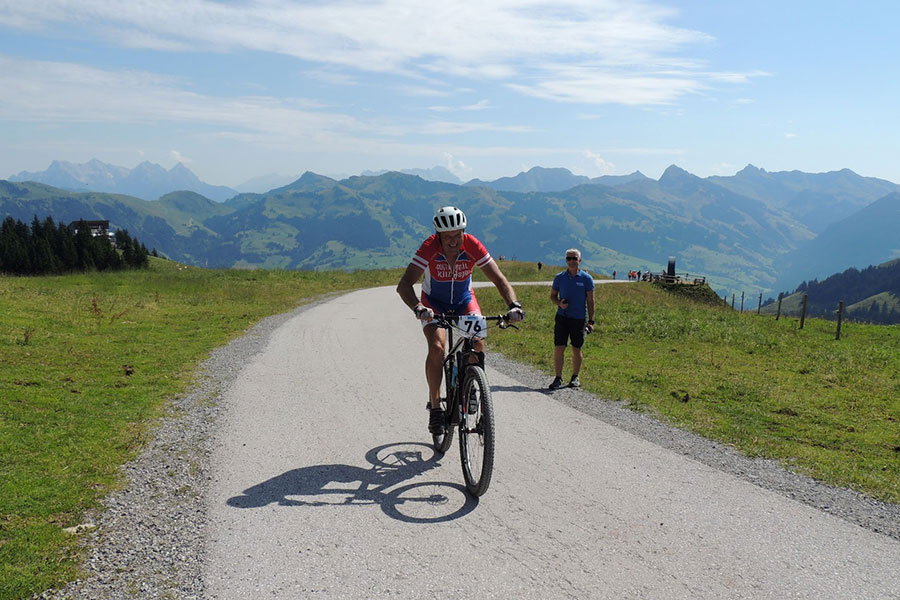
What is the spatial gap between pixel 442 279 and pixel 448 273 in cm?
11

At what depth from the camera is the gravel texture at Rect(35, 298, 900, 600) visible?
4398 millimetres

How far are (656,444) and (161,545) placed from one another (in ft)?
20.7


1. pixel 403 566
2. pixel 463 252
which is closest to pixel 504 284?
pixel 463 252

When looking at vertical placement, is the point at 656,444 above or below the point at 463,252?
below

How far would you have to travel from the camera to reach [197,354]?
576 inches

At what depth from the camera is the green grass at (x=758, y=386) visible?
7918mm

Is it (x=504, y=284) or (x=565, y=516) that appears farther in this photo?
(x=504, y=284)

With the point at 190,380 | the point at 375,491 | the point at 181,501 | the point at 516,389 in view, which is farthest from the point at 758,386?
the point at 190,380

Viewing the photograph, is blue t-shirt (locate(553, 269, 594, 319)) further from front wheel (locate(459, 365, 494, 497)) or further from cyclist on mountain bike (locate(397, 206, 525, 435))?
front wheel (locate(459, 365, 494, 497))

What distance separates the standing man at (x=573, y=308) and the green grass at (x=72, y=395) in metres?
7.62

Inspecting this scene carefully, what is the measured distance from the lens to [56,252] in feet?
266

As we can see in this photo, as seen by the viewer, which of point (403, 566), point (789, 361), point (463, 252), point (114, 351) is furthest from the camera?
point (789, 361)

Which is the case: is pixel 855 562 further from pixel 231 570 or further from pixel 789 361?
pixel 789 361

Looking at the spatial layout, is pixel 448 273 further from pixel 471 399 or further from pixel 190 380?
pixel 190 380
